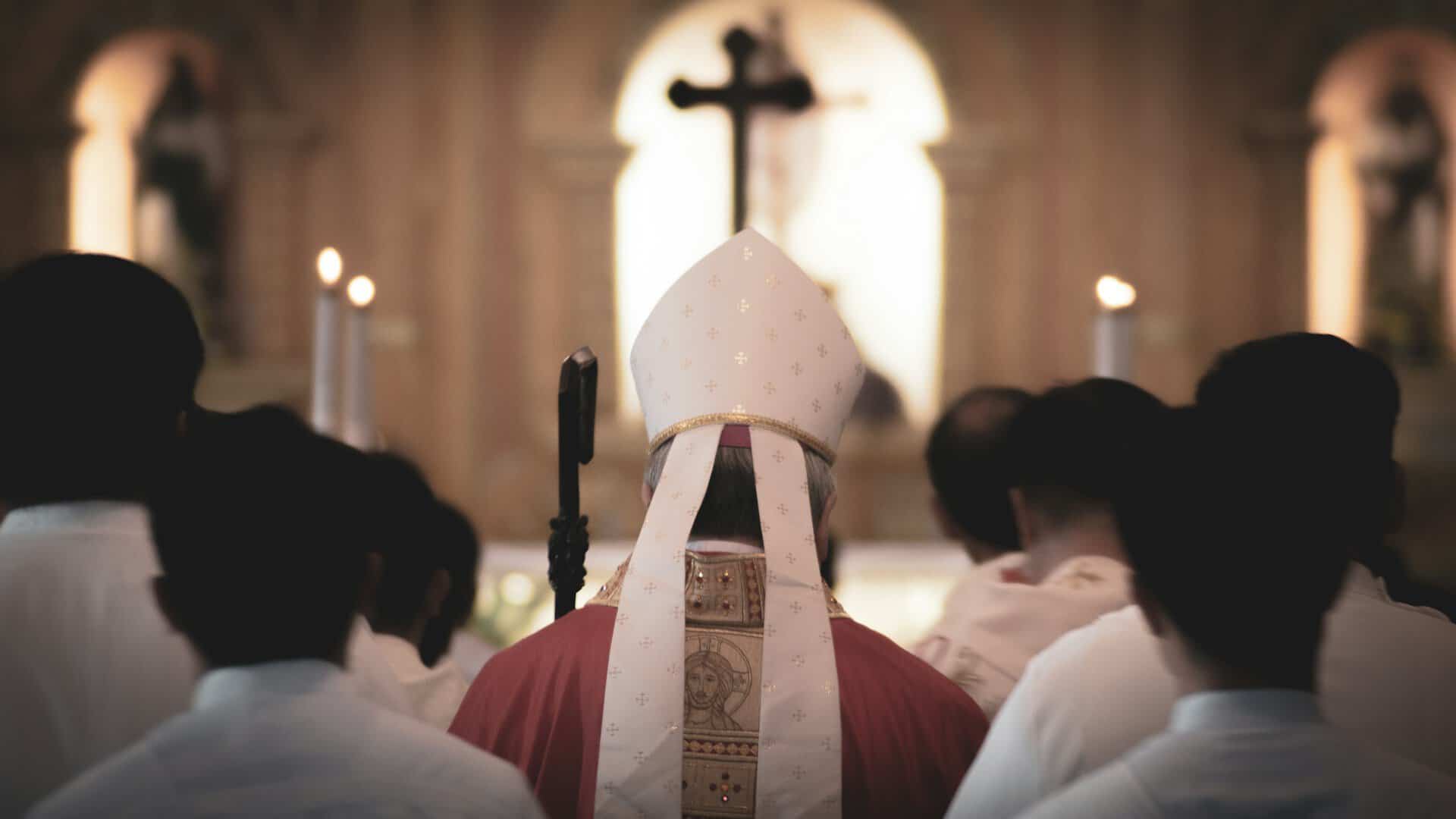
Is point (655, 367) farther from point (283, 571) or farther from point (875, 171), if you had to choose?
point (875, 171)

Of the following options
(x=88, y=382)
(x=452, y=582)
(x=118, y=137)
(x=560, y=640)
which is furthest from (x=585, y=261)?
(x=88, y=382)

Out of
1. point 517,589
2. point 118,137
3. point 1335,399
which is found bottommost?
point 517,589

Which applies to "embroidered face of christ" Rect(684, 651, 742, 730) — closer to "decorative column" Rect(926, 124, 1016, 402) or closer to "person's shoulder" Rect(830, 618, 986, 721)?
"person's shoulder" Rect(830, 618, 986, 721)

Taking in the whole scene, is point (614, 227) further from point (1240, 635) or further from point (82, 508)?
point (1240, 635)

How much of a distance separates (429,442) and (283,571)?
8.77 meters

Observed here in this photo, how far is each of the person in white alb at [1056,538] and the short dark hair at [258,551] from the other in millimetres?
1319

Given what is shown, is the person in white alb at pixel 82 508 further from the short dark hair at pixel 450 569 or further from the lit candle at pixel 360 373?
the lit candle at pixel 360 373

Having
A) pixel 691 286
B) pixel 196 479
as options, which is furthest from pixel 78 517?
pixel 691 286

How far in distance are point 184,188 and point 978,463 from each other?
8.70m

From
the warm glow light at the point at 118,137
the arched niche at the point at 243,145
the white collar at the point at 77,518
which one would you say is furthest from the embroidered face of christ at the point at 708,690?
the warm glow light at the point at 118,137

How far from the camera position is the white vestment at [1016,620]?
2.55 m

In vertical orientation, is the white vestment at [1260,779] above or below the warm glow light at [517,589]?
above

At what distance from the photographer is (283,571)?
60.9 inches

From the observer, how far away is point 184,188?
1047 cm
